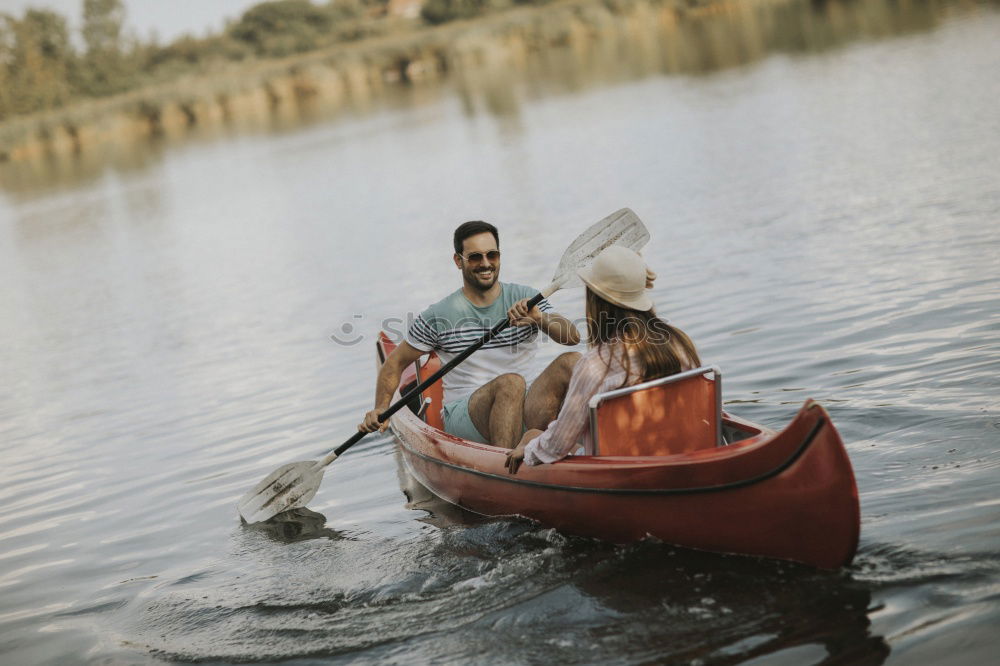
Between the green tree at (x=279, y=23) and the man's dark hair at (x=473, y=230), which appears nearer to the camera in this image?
the man's dark hair at (x=473, y=230)

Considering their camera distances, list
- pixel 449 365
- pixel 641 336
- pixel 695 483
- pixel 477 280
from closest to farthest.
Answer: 1. pixel 695 483
2. pixel 641 336
3. pixel 477 280
4. pixel 449 365

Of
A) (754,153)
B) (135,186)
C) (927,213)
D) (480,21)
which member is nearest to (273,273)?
(754,153)

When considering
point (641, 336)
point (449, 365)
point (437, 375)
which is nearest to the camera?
point (641, 336)

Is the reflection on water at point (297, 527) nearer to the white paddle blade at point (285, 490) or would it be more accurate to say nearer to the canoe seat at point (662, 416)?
the white paddle blade at point (285, 490)

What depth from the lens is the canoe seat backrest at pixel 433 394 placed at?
7.07m

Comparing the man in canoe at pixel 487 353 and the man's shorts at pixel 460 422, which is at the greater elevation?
the man in canoe at pixel 487 353

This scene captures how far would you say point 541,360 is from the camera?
917cm

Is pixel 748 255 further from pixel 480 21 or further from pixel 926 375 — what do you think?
pixel 480 21

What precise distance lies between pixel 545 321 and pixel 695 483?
1.47 m

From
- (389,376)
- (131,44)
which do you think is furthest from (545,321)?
(131,44)

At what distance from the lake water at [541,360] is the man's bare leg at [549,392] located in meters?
0.59

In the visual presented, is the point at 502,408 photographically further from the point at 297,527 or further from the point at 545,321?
the point at 297,527

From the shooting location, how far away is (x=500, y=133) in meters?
24.7

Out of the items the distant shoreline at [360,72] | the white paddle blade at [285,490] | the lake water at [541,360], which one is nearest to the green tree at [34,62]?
the distant shoreline at [360,72]
